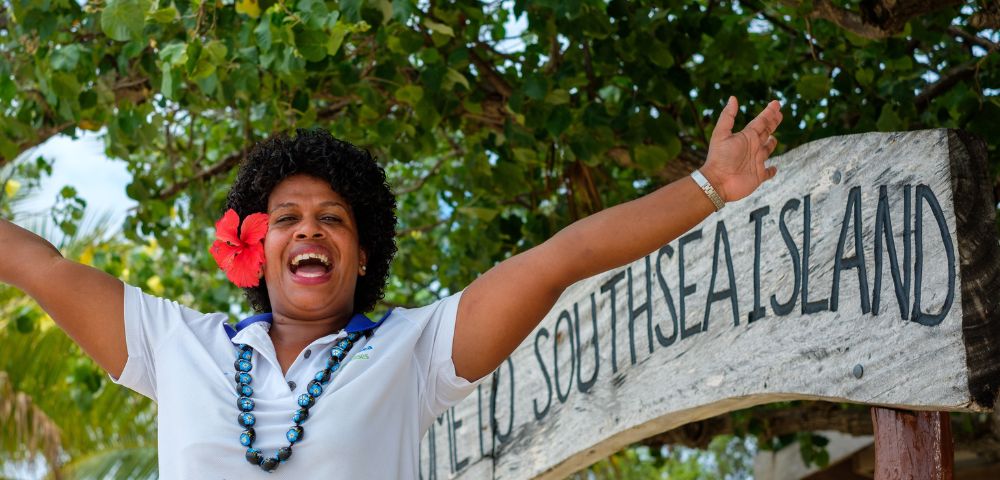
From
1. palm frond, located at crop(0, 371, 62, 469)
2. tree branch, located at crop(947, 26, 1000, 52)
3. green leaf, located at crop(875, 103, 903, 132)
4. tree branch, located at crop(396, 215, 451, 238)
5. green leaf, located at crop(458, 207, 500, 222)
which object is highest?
palm frond, located at crop(0, 371, 62, 469)

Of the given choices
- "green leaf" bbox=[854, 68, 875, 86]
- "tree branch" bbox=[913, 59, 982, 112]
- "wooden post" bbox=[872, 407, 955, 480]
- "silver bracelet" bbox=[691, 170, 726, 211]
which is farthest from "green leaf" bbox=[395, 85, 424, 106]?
"silver bracelet" bbox=[691, 170, 726, 211]

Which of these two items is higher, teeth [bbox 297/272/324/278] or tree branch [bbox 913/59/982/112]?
tree branch [bbox 913/59/982/112]

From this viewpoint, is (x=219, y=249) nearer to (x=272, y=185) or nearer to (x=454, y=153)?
(x=272, y=185)

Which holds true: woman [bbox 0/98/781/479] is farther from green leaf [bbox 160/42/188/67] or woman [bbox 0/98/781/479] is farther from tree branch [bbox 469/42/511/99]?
tree branch [bbox 469/42/511/99]

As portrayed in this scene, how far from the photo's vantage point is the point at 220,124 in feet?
17.9

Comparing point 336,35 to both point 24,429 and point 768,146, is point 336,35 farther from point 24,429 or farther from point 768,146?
point 24,429

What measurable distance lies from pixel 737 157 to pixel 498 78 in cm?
207

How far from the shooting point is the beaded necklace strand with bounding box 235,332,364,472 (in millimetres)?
1937

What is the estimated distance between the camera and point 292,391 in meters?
2.05

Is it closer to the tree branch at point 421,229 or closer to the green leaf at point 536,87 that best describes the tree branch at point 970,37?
the green leaf at point 536,87

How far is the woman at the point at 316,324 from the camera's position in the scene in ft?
6.48

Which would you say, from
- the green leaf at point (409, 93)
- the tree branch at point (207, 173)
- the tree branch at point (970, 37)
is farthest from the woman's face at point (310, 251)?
the tree branch at point (207, 173)

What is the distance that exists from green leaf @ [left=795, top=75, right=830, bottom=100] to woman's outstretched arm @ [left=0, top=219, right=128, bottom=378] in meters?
2.05

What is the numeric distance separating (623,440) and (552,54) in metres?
1.41
